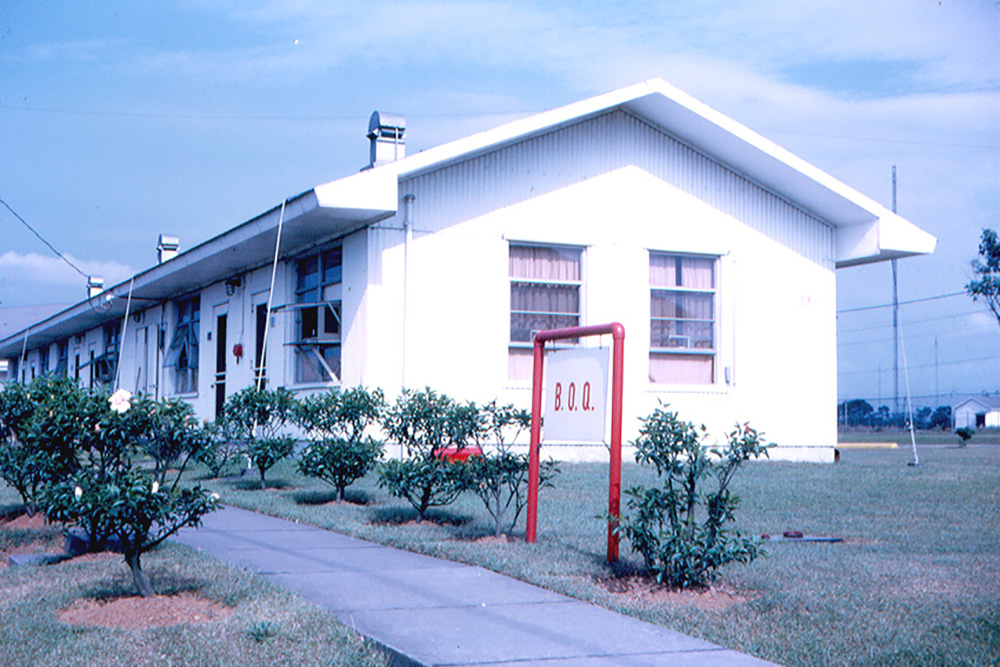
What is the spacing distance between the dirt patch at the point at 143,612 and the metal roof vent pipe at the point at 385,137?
1147 centimetres

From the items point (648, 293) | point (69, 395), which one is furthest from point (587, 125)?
point (69, 395)

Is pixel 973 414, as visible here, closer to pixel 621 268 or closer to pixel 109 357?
pixel 109 357

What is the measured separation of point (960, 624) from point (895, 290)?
152 ft

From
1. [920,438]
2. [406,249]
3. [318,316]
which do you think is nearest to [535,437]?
[406,249]

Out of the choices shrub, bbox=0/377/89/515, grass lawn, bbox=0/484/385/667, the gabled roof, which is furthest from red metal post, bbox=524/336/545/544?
the gabled roof

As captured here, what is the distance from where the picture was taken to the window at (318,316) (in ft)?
53.1

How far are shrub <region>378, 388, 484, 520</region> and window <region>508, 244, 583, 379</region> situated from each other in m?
6.48

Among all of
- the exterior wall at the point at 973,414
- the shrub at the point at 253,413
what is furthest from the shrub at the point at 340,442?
the exterior wall at the point at 973,414

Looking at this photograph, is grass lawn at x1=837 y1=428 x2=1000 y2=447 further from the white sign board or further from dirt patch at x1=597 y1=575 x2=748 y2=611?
dirt patch at x1=597 y1=575 x2=748 y2=611

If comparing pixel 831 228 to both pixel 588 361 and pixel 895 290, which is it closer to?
pixel 588 361

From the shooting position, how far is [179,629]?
5582mm

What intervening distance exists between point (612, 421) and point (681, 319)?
408 inches

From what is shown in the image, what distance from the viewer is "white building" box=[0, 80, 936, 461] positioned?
15445 millimetres

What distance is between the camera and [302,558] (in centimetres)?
793
